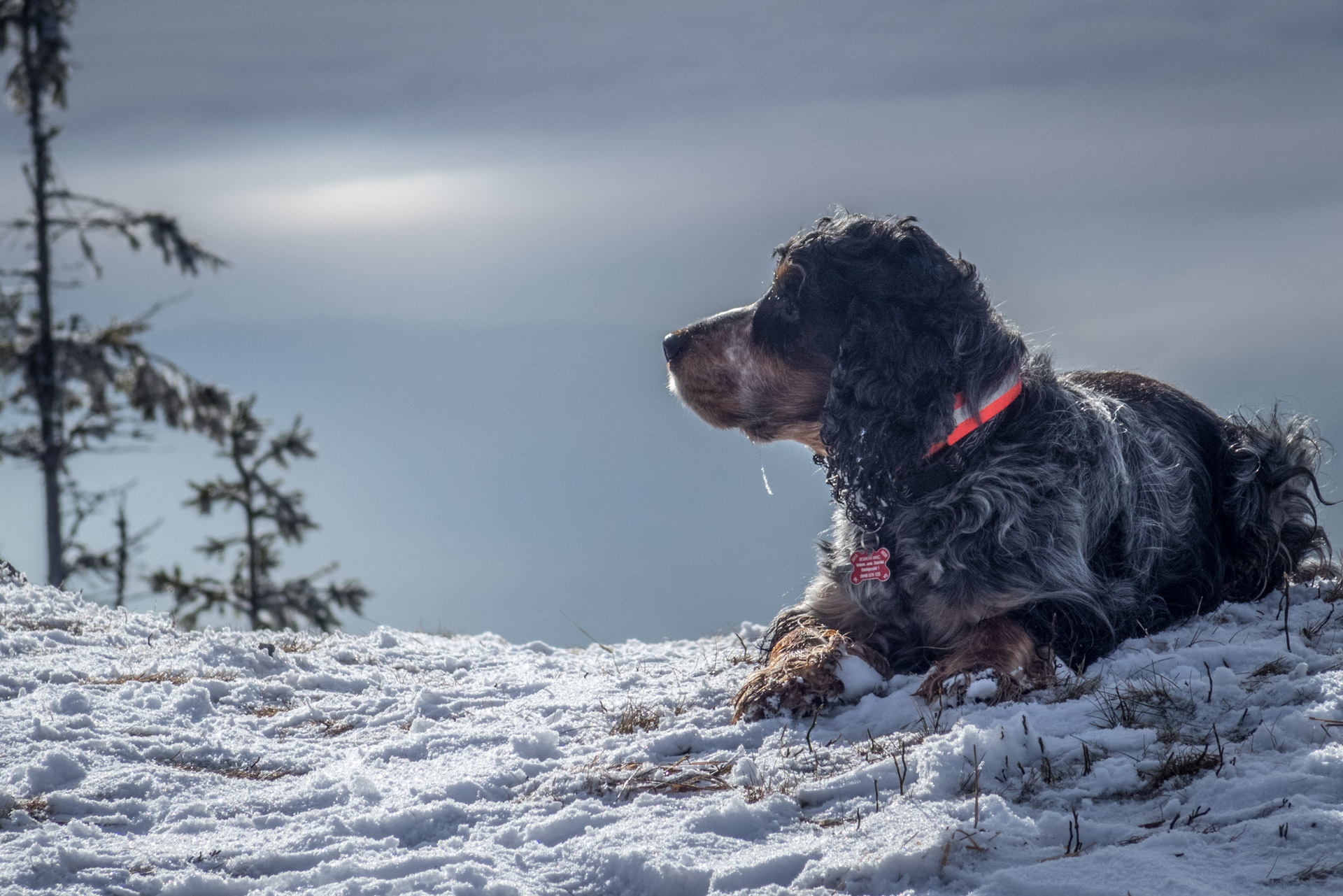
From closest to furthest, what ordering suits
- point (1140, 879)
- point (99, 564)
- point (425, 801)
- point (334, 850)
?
point (1140, 879), point (334, 850), point (425, 801), point (99, 564)

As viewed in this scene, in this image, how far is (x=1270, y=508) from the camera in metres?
→ 6.11

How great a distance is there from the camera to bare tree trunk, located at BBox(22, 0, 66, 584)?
1723 centimetres

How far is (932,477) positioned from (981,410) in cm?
41

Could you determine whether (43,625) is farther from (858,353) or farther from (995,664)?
(995,664)

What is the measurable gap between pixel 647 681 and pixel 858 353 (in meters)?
2.16

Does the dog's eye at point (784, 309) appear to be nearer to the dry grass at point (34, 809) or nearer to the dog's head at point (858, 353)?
the dog's head at point (858, 353)

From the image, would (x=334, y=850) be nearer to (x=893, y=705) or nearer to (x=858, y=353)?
(x=893, y=705)

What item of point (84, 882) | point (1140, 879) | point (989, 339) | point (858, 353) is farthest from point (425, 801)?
point (989, 339)

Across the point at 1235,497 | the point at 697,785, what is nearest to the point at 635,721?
the point at 697,785

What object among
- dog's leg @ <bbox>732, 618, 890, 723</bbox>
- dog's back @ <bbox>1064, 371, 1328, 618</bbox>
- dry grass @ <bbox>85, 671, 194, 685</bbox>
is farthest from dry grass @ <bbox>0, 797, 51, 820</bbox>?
dog's back @ <bbox>1064, 371, 1328, 618</bbox>

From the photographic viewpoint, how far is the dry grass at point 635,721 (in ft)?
15.3

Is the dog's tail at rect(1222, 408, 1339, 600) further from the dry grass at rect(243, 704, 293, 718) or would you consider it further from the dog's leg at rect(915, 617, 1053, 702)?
the dry grass at rect(243, 704, 293, 718)

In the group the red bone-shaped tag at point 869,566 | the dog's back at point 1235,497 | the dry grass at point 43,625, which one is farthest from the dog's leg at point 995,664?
the dry grass at point 43,625

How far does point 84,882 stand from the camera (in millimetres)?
3305
